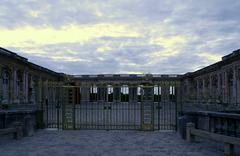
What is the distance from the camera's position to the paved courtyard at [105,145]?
9977 mm

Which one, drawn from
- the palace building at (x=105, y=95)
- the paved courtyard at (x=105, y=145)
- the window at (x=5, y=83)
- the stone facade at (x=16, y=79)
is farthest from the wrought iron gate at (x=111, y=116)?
the window at (x=5, y=83)

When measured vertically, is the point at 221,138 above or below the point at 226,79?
below

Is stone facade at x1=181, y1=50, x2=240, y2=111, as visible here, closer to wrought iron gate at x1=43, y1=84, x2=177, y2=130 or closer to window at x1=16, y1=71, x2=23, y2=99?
wrought iron gate at x1=43, y1=84, x2=177, y2=130

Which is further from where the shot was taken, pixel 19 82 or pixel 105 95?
pixel 19 82

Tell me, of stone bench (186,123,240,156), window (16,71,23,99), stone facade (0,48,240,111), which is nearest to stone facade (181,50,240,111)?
stone facade (0,48,240,111)

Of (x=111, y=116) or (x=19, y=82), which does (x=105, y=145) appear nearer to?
(x=111, y=116)

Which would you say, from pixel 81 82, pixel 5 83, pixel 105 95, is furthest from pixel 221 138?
pixel 5 83

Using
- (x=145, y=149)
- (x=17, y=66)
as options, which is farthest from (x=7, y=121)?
(x=17, y=66)

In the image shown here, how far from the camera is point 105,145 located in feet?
37.5

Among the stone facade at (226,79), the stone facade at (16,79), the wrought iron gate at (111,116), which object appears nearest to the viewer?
the wrought iron gate at (111,116)

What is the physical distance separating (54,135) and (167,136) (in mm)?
5067

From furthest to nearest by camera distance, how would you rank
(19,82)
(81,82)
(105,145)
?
(19,82), (81,82), (105,145)

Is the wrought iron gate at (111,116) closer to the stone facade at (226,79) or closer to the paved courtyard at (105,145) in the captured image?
the paved courtyard at (105,145)

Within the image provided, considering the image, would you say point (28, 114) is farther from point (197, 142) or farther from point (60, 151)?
point (197, 142)
